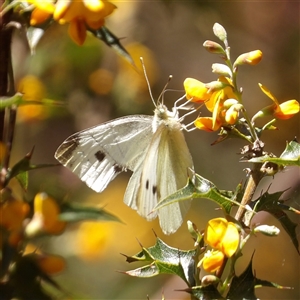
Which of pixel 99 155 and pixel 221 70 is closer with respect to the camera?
pixel 221 70

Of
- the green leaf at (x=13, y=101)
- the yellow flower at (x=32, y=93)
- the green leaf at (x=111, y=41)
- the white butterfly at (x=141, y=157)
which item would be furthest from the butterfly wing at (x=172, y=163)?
the yellow flower at (x=32, y=93)

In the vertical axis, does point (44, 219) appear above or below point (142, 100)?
above

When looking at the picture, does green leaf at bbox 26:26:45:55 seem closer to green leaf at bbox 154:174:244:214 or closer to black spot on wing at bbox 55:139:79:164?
black spot on wing at bbox 55:139:79:164

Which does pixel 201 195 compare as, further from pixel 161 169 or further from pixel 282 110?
pixel 161 169

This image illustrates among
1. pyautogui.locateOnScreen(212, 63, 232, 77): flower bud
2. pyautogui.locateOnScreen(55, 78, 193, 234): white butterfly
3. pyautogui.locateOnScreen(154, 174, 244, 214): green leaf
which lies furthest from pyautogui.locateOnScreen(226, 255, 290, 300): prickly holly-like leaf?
pyautogui.locateOnScreen(55, 78, 193, 234): white butterfly

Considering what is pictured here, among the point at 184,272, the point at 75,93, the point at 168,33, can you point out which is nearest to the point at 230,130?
the point at 184,272

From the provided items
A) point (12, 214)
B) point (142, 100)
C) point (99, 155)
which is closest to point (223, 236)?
point (12, 214)
